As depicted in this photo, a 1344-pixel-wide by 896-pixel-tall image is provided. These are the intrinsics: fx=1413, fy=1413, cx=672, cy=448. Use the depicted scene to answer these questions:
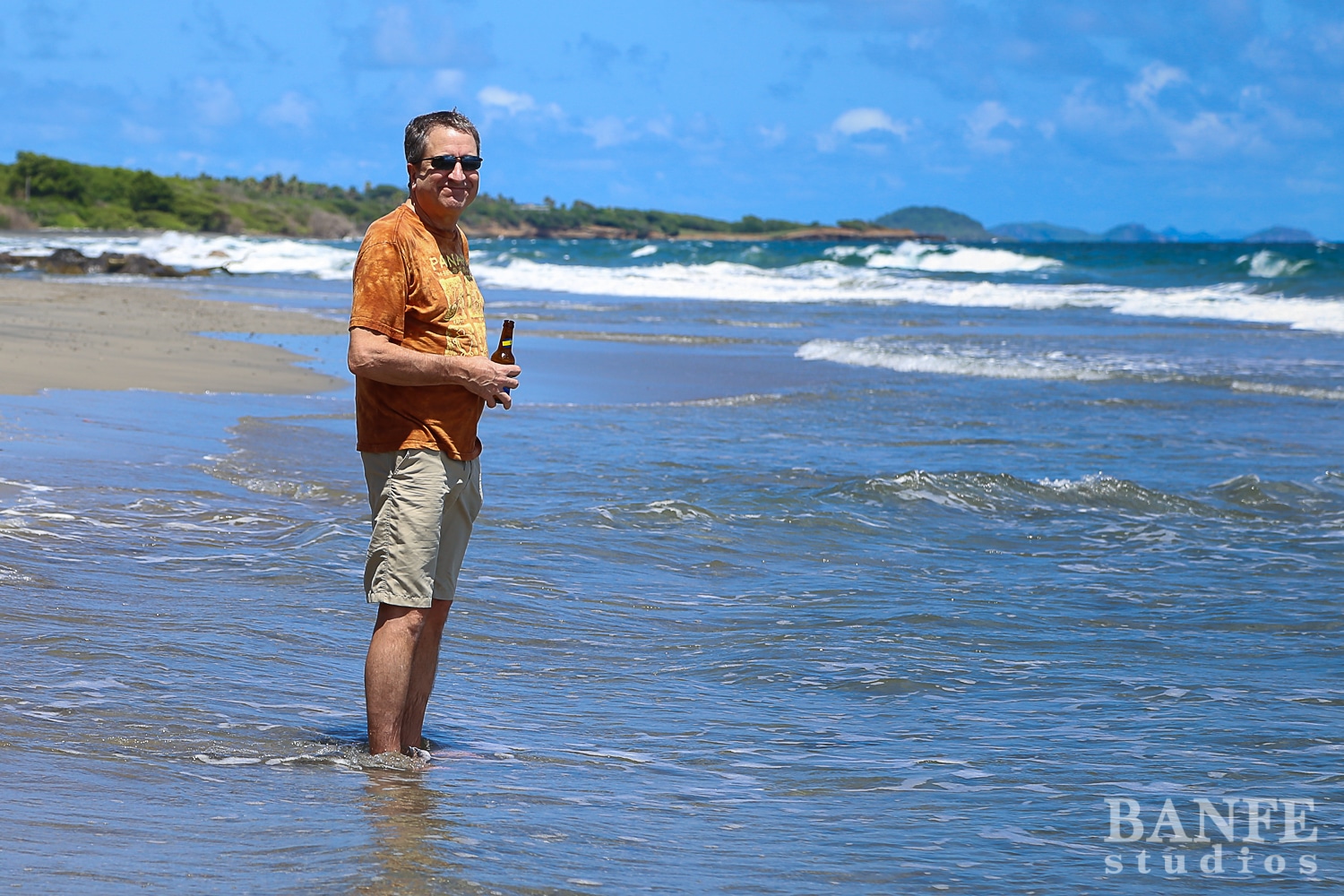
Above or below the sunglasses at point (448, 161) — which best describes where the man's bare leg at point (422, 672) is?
below

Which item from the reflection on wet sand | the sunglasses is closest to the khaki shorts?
the reflection on wet sand

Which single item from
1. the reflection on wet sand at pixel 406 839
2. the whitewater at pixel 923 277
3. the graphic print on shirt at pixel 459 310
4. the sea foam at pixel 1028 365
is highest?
the whitewater at pixel 923 277

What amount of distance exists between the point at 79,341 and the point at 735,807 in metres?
13.7

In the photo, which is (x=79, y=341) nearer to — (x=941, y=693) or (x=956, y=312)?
(x=941, y=693)

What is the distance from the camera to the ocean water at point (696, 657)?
11.3ft

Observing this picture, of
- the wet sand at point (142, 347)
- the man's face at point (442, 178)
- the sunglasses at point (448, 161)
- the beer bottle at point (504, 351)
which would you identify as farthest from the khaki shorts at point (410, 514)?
the wet sand at point (142, 347)

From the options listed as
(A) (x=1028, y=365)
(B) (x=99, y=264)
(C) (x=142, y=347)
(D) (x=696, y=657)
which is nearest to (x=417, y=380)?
(D) (x=696, y=657)

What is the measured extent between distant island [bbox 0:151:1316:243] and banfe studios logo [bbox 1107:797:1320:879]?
302ft

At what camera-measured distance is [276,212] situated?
437 ft

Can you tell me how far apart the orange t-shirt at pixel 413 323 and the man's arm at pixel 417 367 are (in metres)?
0.05

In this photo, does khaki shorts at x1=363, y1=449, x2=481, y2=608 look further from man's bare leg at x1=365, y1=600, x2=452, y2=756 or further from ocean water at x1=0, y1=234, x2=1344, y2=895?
ocean water at x1=0, y1=234, x2=1344, y2=895

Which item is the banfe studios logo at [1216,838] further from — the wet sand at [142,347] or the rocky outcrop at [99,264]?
the rocky outcrop at [99,264]

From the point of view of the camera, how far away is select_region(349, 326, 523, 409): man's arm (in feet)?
11.7

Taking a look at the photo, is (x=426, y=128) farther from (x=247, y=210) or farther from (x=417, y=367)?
(x=247, y=210)
